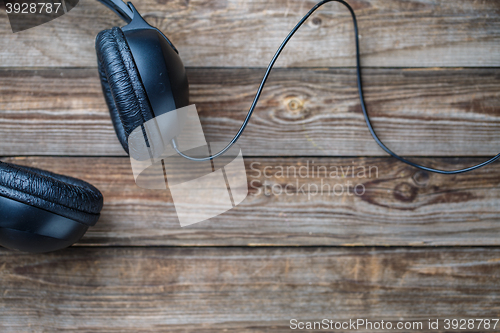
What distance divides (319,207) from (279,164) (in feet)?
0.43

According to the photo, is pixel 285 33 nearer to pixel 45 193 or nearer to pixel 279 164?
pixel 279 164

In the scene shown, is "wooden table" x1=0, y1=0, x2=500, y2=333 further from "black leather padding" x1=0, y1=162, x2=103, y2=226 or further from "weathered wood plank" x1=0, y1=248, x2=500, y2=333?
"black leather padding" x1=0, y1=162, x2=103, y2=226

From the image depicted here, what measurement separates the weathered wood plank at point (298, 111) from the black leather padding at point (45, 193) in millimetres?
185

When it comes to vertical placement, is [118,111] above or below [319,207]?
above

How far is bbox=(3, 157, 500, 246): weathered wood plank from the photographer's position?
2.34 feet

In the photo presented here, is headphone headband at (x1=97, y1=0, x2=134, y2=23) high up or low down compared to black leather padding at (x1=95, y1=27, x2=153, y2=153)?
up

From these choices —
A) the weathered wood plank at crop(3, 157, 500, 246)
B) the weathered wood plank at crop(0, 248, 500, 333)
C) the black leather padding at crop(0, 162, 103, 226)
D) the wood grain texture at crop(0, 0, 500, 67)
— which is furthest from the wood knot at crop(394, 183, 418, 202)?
Answer: the black leather padding at crop(0, 162, 103, 226)

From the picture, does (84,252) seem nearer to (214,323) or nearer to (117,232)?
(117,232)

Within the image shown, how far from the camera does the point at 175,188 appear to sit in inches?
28.0

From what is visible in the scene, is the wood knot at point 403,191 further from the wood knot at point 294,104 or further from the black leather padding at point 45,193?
the black leather padding at point 45,193

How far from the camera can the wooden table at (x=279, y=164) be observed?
28.0 inches

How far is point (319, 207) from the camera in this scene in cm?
72

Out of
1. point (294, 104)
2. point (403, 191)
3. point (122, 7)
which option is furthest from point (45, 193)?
point (403, 191)

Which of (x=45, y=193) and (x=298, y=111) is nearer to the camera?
(x=45, y=193)
